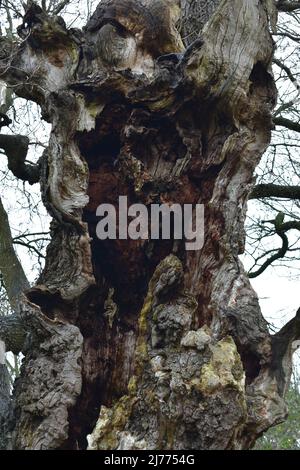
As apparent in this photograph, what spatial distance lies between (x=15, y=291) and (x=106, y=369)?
233 centimetres

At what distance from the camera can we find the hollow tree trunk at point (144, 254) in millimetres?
2422

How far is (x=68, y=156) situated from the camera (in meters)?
2.82

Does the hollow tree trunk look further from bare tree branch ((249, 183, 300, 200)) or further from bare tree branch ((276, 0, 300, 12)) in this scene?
bare tree branch ((276, 0, 300, 12))

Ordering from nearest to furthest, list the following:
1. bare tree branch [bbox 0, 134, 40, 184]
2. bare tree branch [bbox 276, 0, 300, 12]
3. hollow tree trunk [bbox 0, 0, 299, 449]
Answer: hollow tree trunk [bbox 0, 0, 299, 449] < bare tree branch [bbox 0, 134, 40, 184] < bare tree branch [bbox 276, 0, 300, 12]

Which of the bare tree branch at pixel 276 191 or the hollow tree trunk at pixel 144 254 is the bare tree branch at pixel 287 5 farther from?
the hollow tree trunk at pixel 144 254

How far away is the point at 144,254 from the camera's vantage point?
2.86m

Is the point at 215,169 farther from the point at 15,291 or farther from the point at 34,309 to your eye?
the point at 15,291

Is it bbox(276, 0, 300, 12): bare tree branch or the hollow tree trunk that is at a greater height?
bbox(276, 0, 300, 12): bare tree branch

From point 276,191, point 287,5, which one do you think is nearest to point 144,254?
point 276,191

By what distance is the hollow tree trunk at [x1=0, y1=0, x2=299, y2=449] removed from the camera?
7.95ft

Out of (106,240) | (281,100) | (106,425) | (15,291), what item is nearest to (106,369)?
(106,425)

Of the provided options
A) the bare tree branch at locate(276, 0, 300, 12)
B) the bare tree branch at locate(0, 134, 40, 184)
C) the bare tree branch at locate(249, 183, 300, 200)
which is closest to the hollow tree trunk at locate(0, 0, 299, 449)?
the bare tree branch at locate(0, 134, 40, 184)

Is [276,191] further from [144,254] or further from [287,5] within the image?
[144,254]

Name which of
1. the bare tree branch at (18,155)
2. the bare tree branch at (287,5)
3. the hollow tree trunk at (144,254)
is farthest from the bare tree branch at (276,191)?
the hollow tree trunk at (144,254)
